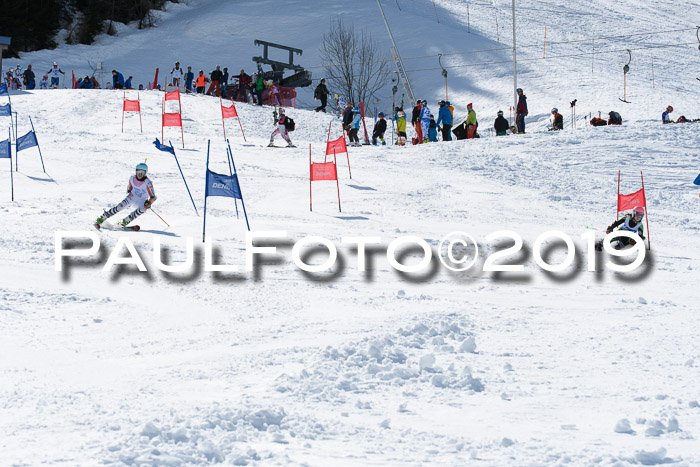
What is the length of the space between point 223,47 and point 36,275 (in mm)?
40632

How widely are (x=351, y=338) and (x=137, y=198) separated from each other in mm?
6498

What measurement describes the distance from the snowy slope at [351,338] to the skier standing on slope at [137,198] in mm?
523

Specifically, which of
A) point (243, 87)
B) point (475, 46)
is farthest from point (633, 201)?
point (475, 46)

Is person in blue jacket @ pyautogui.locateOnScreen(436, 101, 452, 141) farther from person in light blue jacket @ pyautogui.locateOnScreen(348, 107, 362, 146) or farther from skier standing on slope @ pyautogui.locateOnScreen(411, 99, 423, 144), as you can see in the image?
person in light blue jacket @ pyautogui.locateOnScreen(348, 107, 362, 146)

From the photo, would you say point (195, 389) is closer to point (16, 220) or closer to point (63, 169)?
point (16, 220)

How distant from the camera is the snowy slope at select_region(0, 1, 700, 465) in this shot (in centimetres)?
531

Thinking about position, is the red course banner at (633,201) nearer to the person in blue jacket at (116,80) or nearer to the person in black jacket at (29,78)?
the person in blue jacket at (116,80)

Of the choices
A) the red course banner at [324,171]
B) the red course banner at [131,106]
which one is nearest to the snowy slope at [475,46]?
the red course banner at [131,106]

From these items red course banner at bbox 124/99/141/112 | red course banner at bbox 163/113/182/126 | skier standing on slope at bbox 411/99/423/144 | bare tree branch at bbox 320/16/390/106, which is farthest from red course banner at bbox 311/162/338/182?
bare tree branch at bbox 320/16/390/106

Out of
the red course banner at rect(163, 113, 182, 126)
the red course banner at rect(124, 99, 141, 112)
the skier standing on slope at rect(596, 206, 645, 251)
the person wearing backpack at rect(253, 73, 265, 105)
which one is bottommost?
the skier standing on slope at rect(596, 206, 645, 251)

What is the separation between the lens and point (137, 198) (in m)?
12.8

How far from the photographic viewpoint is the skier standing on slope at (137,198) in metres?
12.6

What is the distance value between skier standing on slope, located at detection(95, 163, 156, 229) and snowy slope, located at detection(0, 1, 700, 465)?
523 mm

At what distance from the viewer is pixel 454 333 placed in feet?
25.2
